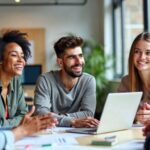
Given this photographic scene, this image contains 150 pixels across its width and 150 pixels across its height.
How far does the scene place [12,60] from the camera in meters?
2.67

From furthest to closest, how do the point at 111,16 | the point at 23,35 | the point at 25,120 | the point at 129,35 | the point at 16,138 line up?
1. the point at 111,16
2. the point at 129,35
3. the point at 23,35
4. the point at 25,120
5. the point at 16,138

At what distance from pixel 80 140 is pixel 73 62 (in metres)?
1.09

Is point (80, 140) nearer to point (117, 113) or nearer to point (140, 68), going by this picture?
point (117, 113)

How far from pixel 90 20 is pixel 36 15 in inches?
45.1

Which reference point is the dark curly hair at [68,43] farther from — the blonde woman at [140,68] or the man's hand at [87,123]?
the man's hand at [87,123]

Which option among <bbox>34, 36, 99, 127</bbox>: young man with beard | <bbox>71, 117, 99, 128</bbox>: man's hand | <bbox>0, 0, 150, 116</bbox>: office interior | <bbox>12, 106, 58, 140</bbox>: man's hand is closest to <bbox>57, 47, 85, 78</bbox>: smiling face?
<bbox>34, 36, 99, 127</bbox>: young man with beard

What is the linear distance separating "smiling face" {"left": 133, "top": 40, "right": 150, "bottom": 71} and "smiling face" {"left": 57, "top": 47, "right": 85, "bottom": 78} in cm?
44

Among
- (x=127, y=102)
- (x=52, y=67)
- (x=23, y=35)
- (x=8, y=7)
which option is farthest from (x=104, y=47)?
(x=127, y=102)

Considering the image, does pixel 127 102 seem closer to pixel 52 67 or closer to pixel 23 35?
pixel 23 35

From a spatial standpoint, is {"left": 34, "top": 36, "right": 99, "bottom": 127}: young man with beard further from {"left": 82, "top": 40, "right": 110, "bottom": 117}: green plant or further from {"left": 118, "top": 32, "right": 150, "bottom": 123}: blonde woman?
{"left": 82, "top": 40, "right": 110, "bottom": 117}: green plant

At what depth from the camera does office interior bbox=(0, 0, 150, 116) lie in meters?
7.40

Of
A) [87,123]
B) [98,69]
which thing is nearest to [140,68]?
[87,123]

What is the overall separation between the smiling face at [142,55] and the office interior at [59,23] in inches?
175

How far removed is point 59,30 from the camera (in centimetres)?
768
